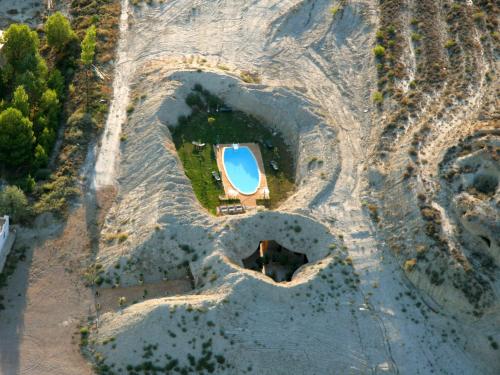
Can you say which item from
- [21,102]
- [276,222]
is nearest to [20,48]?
[21,102]

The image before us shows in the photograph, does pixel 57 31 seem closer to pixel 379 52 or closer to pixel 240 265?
pixel 379 52

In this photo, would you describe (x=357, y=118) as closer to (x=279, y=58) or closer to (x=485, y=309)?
(x=279, y=58)

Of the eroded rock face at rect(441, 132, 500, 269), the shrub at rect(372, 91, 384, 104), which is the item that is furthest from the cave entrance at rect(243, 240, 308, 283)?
the shrub at rect(372, 91, 384, 104)

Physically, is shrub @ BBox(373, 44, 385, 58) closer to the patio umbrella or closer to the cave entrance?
the patio umbrella

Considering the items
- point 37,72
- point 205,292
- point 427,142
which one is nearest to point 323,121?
point 427,142

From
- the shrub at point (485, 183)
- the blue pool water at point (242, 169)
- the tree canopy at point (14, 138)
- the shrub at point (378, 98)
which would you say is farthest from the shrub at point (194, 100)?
the shrub at point (485, 183)

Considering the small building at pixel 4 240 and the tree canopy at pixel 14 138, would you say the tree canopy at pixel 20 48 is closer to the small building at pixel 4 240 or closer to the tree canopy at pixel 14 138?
the tree canopy at pixel 14 138
